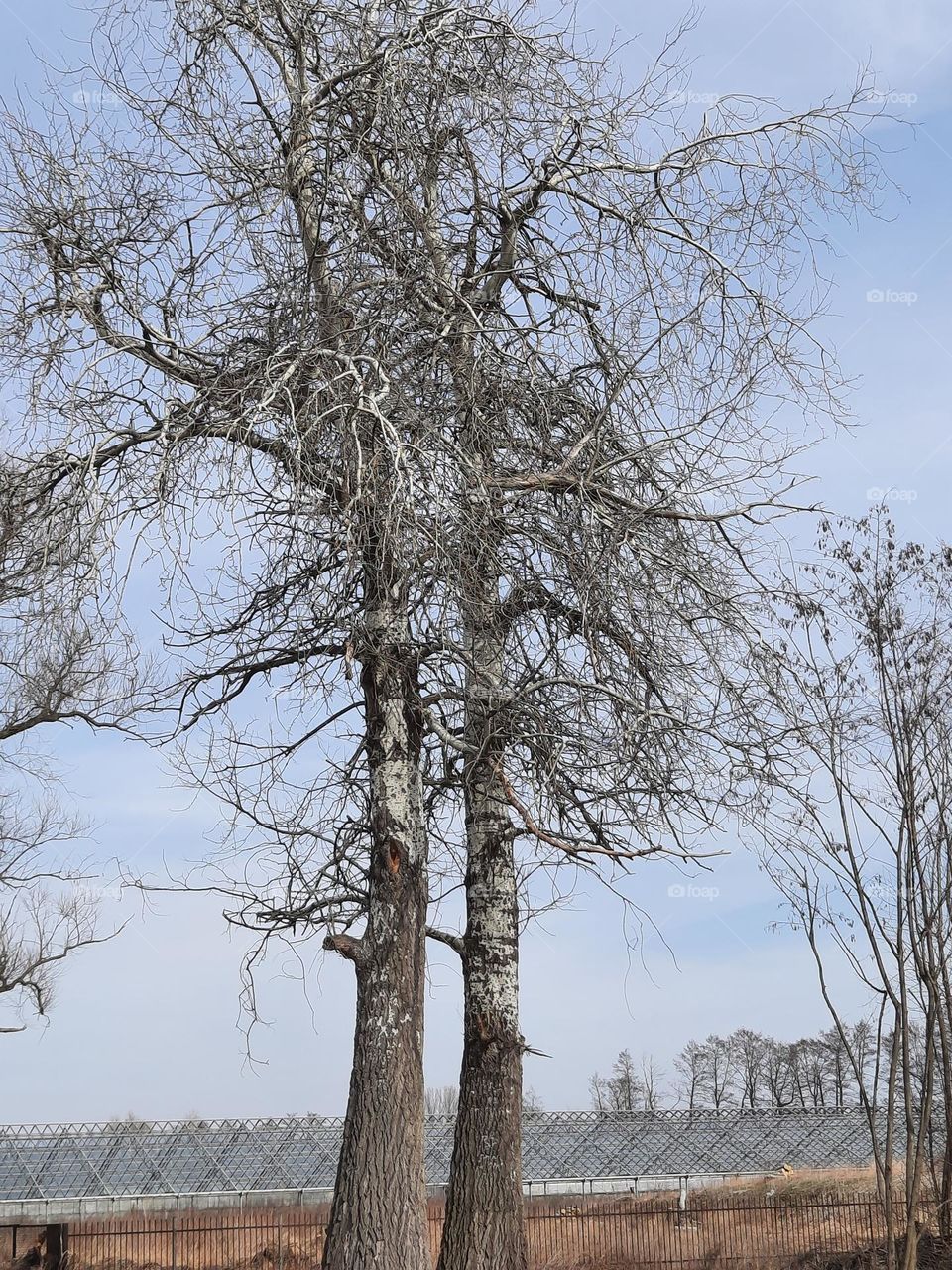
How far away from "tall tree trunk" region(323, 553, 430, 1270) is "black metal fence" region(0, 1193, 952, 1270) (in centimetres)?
905

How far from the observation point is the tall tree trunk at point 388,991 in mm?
8883

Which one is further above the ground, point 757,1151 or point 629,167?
point 629,167

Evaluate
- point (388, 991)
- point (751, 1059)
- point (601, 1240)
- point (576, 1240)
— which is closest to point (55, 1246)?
point (576, 1240)

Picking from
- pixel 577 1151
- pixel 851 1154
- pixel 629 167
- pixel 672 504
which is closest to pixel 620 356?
pixel 672 504

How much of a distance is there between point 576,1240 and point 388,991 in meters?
10.7

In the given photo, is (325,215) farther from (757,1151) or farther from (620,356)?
(757,1151)

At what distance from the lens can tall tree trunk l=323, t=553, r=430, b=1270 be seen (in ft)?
29.1

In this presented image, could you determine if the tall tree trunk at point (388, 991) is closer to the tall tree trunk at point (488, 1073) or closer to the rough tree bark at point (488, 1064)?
the rough tree bark at point (488, 1064)

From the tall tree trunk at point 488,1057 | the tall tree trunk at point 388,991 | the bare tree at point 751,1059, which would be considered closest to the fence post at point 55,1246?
the tall tree trunk at point 488,1057

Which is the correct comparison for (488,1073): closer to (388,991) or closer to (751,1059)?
(388,991)

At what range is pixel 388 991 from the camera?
367 inches

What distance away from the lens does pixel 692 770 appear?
9742 mm

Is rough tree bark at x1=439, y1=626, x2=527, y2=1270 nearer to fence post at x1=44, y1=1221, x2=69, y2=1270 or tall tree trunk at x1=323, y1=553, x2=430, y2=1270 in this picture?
tall tree trunk at x1=323, y1=553, x2=430, y2=1270

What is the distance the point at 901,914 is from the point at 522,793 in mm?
5961
